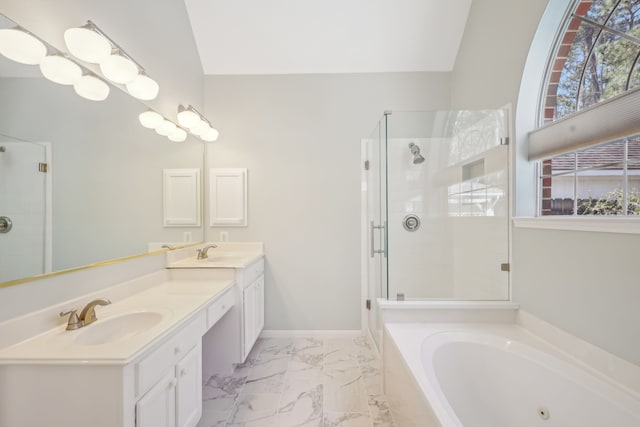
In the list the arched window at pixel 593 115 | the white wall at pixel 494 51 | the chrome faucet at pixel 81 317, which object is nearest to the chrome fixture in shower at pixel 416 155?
the white wall at pixel 494 51

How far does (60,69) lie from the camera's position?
→ 3.92ft

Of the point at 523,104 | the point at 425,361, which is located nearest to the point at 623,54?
the point at 523,104

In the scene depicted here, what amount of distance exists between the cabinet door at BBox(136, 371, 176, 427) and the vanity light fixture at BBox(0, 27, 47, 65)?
1439mm

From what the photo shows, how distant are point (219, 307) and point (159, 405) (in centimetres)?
61

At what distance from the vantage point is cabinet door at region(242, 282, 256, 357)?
1942mm

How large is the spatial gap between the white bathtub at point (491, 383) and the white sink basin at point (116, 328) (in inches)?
48.9

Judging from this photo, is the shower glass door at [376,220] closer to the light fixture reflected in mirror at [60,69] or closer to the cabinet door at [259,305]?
the cabinet door at [259,305]

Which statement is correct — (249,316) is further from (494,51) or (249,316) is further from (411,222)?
(494,51)

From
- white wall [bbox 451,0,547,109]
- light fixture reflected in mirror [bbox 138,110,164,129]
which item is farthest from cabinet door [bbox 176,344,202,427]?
white wall [bbox 451,0,547,109]

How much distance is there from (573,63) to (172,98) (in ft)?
9.05

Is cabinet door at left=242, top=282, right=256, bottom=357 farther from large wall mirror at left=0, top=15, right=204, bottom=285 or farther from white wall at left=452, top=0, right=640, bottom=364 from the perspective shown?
white wall at left=452, top=0, right=640, bottom=364

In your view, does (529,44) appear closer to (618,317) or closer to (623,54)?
(623,54)

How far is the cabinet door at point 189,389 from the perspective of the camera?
1158mm

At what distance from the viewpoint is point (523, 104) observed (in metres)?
1.60
